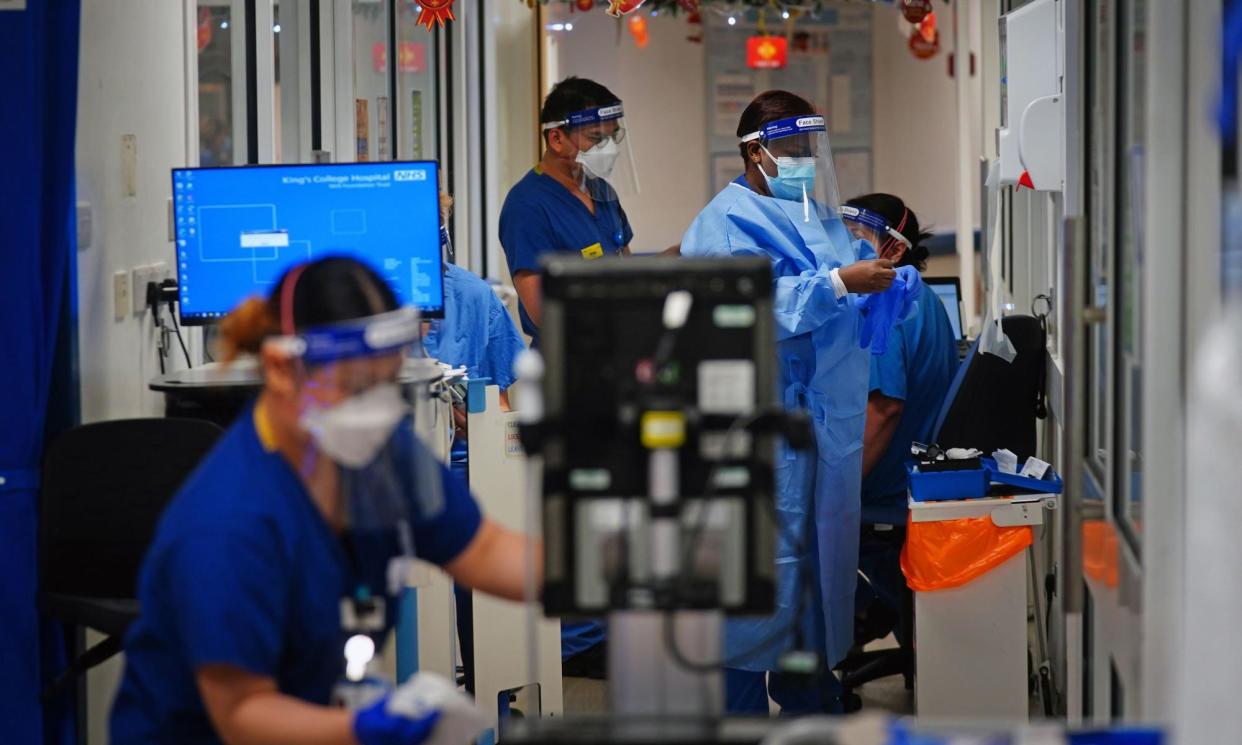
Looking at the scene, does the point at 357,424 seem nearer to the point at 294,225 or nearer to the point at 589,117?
the point at 294,225

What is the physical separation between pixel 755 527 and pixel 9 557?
1.85m

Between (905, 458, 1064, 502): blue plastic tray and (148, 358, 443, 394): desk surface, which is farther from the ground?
(148, 358, 443, 394): desk surface

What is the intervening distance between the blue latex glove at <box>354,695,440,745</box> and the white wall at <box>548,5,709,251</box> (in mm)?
8625

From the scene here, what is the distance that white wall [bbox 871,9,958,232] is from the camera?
10586mm

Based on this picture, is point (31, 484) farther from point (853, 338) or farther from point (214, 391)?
point (853, 338)

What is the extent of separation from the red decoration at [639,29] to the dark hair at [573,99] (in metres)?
5.22

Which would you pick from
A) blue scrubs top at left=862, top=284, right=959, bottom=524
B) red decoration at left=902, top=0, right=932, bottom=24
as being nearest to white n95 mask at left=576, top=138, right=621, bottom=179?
blue scrubs top at left=862, top=284, right=959, bottom=524

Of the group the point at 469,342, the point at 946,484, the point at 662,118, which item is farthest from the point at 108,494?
the point at 662,118

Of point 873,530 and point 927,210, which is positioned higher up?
point 927,210

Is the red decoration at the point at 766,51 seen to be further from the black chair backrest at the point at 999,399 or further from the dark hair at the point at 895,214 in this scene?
the black chair backrest at the point at 999,399

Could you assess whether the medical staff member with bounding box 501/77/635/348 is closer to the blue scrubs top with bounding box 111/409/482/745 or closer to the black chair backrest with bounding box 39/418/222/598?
→ the black chair backrest with bounding box 39/418/222/598

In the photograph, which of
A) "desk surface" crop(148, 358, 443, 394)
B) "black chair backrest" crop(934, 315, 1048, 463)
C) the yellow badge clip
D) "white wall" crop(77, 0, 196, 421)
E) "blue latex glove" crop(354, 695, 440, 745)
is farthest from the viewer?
"black chair backrest" crop(934, 315, 1048, 463)

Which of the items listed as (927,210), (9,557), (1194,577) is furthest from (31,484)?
(927,210)

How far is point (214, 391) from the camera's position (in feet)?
10.8
